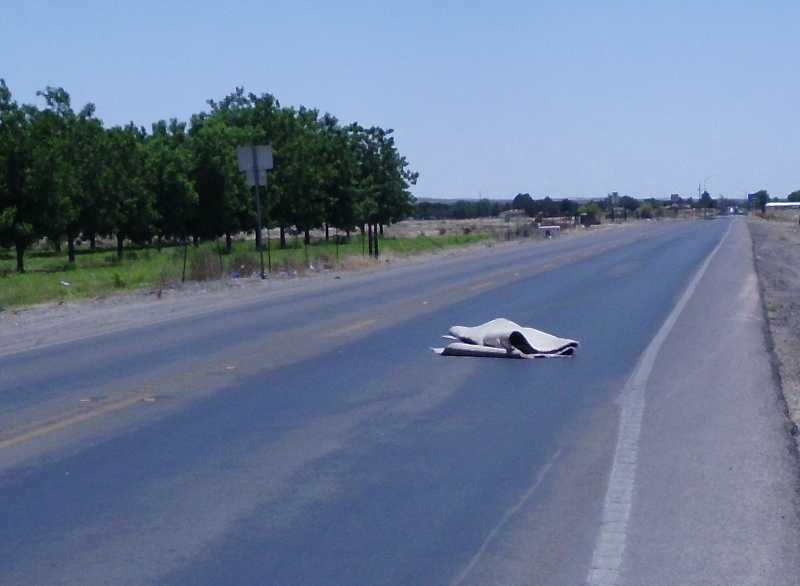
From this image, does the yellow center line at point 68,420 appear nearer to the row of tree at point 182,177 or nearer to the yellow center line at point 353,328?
the yellow center line at point 353,328

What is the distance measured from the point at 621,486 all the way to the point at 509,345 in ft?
26.7

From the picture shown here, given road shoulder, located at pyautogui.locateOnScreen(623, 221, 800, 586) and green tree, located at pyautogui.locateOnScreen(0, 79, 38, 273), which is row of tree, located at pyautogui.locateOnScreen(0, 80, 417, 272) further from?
road shoulder, located at pyautogui.locateOnScreen(623, 221, 800, 586)

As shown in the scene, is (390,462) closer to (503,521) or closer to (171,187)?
(503,521)

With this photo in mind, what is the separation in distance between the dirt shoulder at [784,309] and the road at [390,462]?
28cm

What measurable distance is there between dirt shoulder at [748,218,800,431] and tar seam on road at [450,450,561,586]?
3.38m

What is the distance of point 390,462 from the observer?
10.1 m

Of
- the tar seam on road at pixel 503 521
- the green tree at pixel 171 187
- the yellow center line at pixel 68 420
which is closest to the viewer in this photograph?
the tar seam on road at pixel 503 521

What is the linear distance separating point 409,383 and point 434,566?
7416 mm

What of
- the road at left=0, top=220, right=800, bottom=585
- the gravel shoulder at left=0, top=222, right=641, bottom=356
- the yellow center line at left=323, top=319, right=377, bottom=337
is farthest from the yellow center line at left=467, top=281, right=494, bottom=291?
the road at left=0, top=220, right=800, bottom=585

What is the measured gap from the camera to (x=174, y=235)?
244ft

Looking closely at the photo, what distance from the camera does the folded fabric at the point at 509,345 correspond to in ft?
56.7

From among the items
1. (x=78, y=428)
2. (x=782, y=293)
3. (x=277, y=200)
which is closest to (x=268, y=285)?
(x=782, y=293)

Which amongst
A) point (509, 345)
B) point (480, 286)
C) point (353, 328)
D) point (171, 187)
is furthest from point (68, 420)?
point (171, 187)

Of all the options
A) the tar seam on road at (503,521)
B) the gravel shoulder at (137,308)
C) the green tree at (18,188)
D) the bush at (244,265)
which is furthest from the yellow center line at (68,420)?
the green tree at (18,188)
